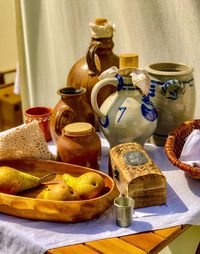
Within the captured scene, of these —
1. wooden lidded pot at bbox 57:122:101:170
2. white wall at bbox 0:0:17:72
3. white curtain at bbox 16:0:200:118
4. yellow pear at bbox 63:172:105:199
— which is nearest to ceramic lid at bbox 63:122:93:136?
wooden lidded pot at bbox 57:122:101:170

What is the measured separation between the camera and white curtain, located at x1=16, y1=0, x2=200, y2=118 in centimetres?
132

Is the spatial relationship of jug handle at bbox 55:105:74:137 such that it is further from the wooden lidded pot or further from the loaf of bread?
the loaf of bread

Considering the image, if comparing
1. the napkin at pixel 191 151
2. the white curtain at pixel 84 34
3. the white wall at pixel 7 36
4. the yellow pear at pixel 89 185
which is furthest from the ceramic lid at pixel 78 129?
the white wall at pixel 7 36

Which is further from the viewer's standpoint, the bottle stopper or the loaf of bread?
the bottle stopper

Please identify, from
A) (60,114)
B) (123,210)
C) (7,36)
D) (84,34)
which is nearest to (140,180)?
(123,210)

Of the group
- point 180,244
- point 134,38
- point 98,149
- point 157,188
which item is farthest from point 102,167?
point 134,38

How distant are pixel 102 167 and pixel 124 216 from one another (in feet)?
0.76

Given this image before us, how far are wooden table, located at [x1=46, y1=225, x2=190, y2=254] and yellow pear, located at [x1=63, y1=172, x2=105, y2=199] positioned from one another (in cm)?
10

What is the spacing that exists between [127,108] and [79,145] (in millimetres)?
137

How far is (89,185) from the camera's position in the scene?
2.79ft

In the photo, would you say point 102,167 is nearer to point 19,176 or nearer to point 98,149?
point 98,149

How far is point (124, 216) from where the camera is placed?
811 millimetres

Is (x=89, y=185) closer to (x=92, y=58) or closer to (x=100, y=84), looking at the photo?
(x=100, y=84)

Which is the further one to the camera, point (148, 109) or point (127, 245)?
point (148, 109)
